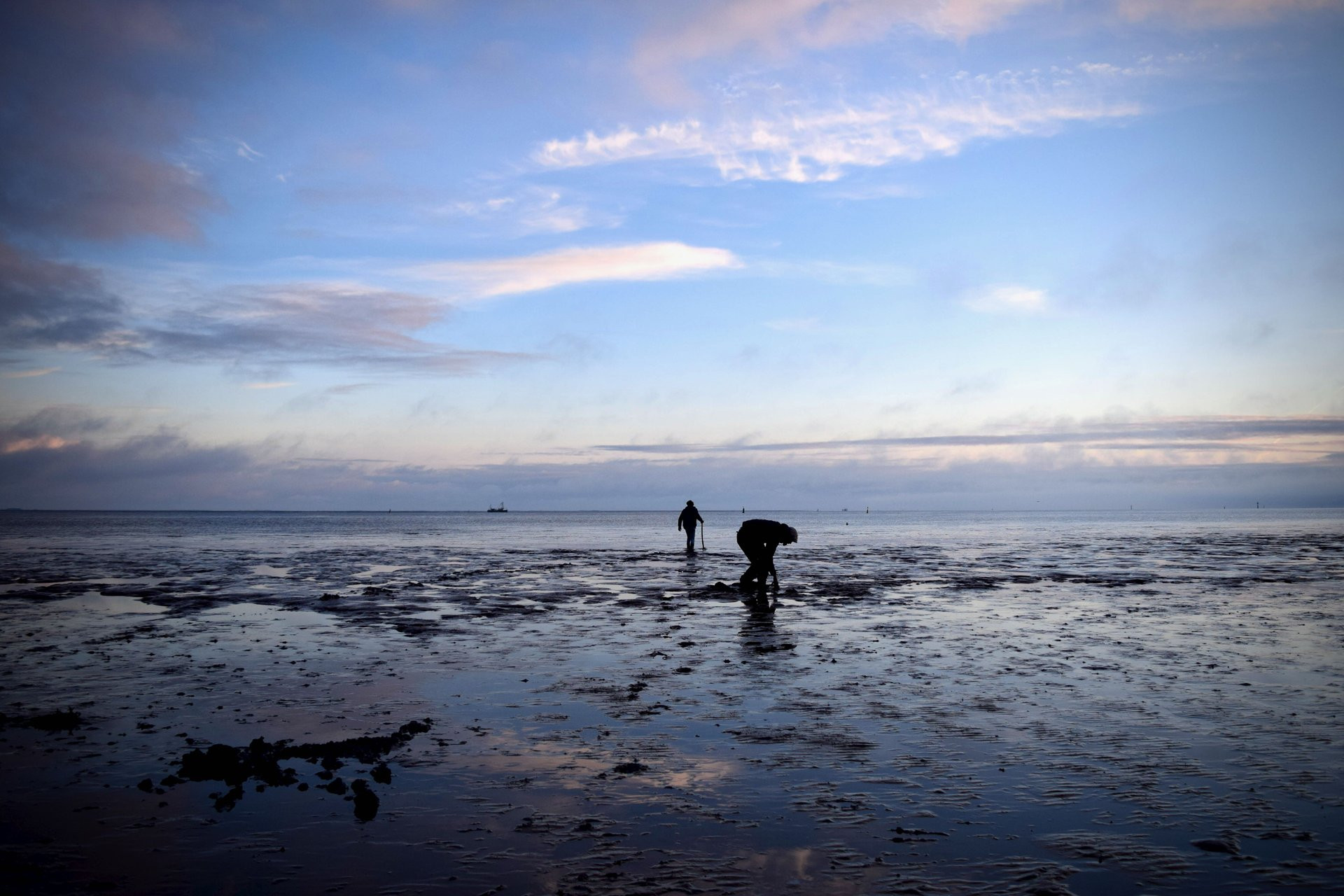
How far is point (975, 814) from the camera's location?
640 cm

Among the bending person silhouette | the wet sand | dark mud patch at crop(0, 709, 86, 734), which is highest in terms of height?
the bending person silhouette

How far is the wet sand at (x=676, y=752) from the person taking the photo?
551 cm

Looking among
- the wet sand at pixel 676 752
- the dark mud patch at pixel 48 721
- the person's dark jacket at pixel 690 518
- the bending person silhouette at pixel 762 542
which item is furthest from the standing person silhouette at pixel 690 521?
the dark mud patch at pixel 48 721

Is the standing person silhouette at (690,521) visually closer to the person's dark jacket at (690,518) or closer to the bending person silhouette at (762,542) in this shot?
the person's dark jacket at (690,518)

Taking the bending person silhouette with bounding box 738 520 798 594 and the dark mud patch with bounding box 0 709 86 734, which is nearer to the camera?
the dark mud patch with bounding box 0 709 86 734

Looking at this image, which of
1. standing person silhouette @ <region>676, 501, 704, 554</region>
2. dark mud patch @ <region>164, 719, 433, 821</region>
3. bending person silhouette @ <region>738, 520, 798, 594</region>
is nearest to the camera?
dark mud patch @ <region>164, 719, 433, 821</region>

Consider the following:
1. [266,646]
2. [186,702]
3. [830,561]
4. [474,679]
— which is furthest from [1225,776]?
[830,561]

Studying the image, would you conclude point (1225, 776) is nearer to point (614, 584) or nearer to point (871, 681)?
point (871, 681)

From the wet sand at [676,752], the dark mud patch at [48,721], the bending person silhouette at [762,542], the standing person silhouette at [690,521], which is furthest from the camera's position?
the standing person silhouette at [690,521]

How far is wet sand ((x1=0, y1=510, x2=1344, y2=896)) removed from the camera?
18.1 ft

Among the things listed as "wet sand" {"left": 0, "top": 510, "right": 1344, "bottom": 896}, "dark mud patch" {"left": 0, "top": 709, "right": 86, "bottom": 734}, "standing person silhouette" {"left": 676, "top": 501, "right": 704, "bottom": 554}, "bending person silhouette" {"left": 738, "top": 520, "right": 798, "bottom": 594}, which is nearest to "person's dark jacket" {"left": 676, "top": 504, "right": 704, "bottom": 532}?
"standing person silhouette" {"left": 676, "top": 501, "right": 704, "bottom": 554}

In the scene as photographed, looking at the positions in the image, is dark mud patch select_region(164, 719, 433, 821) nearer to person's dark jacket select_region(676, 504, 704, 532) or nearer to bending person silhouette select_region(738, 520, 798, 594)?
bending person silhouette select_region(738, 520, 798, 594)

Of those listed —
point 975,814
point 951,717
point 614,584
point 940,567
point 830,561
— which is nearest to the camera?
point 975,814

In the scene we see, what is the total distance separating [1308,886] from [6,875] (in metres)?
8.28
